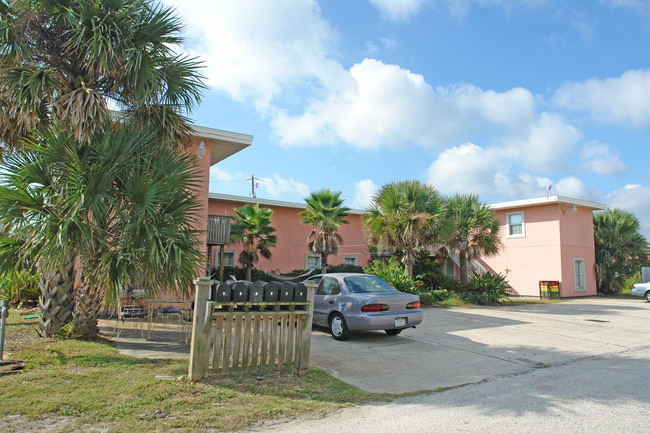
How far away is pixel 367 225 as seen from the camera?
1848cm

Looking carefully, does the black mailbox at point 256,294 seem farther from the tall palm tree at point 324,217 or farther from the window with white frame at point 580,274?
the window with white frame at point 580,274

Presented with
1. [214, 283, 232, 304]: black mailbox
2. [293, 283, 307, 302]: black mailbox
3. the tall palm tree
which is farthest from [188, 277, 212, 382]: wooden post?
the tall palm tree

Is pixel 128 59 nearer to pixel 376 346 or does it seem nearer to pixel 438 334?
pixel 376 346

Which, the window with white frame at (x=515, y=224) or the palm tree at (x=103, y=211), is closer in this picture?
the palm tree at (x=103, y=211)

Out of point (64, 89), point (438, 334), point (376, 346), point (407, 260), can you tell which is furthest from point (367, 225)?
point (64, 89)

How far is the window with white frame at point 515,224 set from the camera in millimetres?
24484

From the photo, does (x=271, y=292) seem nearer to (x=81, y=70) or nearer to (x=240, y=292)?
(x=240, y=292)

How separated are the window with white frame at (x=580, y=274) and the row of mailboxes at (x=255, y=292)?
2222 centimetres

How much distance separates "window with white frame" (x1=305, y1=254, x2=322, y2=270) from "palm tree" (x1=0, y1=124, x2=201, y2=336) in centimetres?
1472

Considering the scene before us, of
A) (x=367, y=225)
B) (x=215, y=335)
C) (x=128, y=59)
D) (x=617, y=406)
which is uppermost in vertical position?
(x=128, y=59)

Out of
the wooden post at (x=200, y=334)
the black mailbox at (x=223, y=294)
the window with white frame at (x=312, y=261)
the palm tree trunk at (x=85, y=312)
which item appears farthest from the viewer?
the window with white frame at (x=312, y=261)

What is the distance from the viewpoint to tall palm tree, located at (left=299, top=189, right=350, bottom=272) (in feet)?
59.9

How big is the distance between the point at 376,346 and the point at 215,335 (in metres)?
3.89

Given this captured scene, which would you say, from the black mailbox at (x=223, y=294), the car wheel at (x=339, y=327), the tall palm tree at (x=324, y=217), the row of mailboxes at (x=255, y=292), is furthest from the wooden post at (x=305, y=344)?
the tall palm tree at (x=324, y=217)
